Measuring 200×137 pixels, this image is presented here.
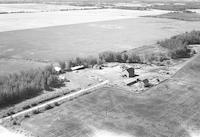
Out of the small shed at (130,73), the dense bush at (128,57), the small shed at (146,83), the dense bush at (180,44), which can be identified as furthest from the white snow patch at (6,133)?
the dense bush at (180,44)

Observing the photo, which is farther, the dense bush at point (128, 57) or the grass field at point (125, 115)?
the dense bush at point (128, 57)

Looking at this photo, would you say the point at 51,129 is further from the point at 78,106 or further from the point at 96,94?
the point at 96,94

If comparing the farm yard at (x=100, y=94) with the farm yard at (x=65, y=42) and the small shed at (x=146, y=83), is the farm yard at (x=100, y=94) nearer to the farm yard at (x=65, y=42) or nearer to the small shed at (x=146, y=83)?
the small shed at (x=146, y=83)

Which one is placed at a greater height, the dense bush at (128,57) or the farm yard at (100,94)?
the dense bush at (128,57)

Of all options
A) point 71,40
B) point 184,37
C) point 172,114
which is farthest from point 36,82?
point 184,37

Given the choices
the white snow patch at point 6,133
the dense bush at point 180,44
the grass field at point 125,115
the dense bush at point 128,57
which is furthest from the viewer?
the dense bush at point 180,44

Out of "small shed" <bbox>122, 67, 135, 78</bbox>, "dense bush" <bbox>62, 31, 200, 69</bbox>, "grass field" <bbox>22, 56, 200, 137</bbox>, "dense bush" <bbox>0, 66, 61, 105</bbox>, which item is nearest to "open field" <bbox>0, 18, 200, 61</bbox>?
"dense bush" <bbox>62, 31, 200, 69</bbox>

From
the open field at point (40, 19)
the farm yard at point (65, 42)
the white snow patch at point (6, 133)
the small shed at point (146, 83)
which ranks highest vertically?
the open field at point (40, 19)
